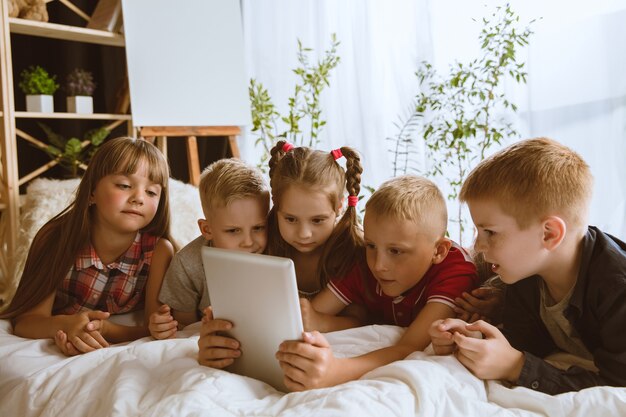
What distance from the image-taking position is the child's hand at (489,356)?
105 centimetres

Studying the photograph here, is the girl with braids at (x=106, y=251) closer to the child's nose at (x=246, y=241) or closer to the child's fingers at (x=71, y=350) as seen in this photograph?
the child's fingers at (x=71, y=350)

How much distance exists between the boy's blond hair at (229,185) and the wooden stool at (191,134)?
1500 millimetres

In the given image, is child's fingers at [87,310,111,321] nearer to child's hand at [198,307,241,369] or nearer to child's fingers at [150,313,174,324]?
child's fingers at [150,313,174,324]

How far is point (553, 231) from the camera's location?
1113 millimetres

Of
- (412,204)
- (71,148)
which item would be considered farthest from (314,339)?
(71,148)

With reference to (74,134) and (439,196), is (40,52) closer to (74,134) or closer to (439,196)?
(74,134)

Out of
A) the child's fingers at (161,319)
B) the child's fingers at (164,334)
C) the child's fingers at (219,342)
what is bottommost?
the child's fingers at (164,334)

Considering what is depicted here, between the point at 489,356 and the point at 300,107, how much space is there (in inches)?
101

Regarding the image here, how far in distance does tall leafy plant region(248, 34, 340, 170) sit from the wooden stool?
146mm

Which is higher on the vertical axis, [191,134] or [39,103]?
[39,103]

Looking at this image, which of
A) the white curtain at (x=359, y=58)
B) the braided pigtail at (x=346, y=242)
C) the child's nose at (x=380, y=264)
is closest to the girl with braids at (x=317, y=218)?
the braided pigtail at (x=346, y=242)

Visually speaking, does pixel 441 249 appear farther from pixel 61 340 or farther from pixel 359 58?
pixel 359 58

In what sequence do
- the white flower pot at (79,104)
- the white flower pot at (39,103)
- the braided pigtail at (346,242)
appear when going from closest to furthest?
the braided pigtail at (346,242), the white flower pot at (39,103), the white flower pot at (79,104)

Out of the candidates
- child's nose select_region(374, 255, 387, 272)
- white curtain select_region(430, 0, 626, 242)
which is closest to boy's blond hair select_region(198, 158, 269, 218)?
child's nose select_region(374, 255, 387, 272)
